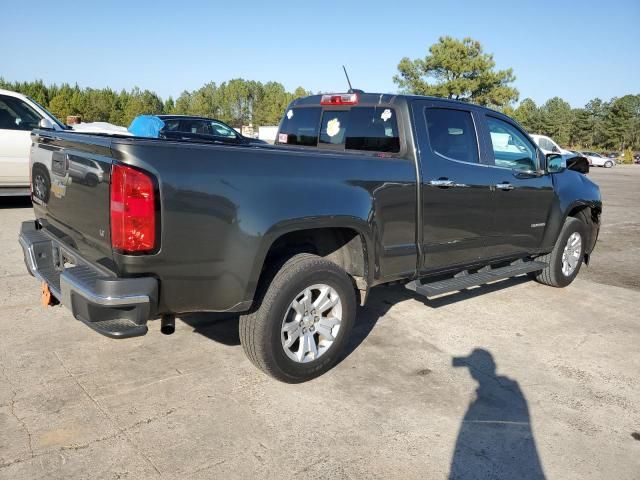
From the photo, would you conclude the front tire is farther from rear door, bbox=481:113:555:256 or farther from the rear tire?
the rear tire

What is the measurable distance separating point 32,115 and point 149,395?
301 inches

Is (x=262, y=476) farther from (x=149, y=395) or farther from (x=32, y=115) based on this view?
(x=32, y=115)

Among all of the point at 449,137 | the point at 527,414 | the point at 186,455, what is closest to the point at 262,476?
the point at 186,455

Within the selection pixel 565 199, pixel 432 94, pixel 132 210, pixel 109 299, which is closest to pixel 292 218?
pixel 132 210

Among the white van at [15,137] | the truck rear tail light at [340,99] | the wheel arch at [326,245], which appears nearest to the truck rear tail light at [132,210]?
the wheel arch at [326,245]

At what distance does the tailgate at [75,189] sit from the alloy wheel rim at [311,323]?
3.81 feet

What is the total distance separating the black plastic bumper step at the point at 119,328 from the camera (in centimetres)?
272

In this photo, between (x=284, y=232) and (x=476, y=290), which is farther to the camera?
(x=476, y=290)

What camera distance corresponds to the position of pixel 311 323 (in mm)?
3504

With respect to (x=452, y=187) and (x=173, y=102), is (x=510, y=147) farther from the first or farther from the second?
(x=173, y=102)

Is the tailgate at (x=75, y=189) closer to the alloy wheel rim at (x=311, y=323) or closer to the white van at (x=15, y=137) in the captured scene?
the alloy wheel rim at (x=311, y=323)

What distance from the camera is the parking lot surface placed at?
106 inches

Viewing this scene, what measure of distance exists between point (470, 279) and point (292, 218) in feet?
7.07

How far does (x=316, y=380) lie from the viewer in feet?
11.7
